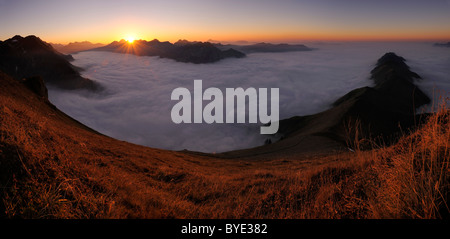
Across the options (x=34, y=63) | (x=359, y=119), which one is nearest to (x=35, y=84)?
(x=359, y=119)

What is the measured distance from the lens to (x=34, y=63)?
145750 millimetres

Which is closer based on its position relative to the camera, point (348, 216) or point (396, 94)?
point (348, 216)

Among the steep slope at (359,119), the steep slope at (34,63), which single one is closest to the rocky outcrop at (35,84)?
the steep slope at (359,119)

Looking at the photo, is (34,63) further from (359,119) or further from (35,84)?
(359,119)

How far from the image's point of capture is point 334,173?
6.25 metres

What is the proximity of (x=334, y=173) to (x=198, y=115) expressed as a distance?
182 m

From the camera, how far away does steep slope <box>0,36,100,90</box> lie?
136 m

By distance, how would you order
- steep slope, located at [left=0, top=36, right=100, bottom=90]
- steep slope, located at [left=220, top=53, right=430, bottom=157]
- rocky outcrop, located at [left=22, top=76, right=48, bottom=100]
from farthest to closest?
1. steep slope, located at [left=0, top=36, right=100, bottom=90]
2. steep slope, located at [left=220, top=53, right=430, bottom=157]
3. rocky outcrop, located at [left=22, top=76, right=48, bottom=100]

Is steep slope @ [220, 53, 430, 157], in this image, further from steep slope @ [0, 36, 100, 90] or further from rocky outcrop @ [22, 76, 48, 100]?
steep slope @ [0, 36, 100, 90]

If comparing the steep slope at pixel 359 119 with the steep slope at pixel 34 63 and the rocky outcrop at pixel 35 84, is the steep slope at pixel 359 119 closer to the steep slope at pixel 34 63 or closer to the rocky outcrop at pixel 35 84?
the rocky outcrop at pixel 35 84

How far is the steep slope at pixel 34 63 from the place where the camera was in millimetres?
135500

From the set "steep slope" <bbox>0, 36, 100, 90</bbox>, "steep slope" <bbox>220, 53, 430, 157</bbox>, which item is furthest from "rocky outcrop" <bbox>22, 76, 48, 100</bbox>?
"steep slope" <bbox>0, 36, 100, 90</bbox>
